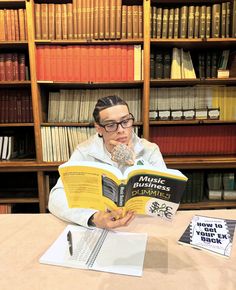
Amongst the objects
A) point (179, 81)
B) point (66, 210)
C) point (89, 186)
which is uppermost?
point (179, 81)

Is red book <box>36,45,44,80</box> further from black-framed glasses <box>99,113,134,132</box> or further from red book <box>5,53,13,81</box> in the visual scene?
black-framed glasses <box>99,113,134,132</box>

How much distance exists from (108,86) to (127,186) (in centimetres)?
164

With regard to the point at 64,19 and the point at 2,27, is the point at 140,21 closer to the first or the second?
the point at 64,19

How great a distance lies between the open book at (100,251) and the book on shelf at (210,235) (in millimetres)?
176

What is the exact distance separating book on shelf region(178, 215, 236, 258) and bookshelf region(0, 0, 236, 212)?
1.14 meters

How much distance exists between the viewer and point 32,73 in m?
2.11

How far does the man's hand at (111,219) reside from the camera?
885 mm

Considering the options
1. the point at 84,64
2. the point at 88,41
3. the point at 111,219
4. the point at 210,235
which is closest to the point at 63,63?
the point at 84,64

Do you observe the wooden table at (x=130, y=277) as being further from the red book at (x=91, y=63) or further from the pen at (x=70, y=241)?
the red book at (x=91, y=63)

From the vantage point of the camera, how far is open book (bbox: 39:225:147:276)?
806 mm

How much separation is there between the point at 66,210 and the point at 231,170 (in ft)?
6.04

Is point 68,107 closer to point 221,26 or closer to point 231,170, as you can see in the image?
point 221,26

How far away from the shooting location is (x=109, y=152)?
4.89 ft

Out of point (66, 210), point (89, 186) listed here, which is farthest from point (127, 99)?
point (89, 186)
